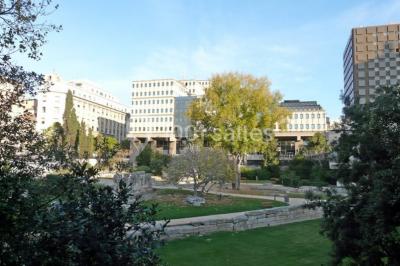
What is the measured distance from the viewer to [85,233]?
12.4ft

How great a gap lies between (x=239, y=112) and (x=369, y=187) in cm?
3427

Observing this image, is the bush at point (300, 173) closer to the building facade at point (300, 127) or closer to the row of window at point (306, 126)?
the building facade at point (300, 127)

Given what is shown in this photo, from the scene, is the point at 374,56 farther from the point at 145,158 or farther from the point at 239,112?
the point at 239,112

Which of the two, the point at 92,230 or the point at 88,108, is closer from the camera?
the point at 92,230

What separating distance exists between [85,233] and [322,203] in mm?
7002

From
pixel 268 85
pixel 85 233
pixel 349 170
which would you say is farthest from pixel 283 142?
pixel 85 233

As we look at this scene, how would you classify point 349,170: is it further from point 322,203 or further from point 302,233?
point 302,233

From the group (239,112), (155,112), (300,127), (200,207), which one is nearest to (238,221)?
(200,207)

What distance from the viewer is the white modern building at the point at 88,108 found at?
10906 cm

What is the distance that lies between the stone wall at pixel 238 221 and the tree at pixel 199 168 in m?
8.45

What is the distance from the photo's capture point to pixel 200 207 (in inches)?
1064

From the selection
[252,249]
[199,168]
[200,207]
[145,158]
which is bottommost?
[252,249]

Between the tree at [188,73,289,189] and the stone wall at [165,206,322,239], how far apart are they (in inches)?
709

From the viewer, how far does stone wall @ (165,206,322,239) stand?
18266 millimetres
